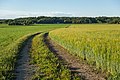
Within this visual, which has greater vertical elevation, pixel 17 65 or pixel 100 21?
pixel 17 65

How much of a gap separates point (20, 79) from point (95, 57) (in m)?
5.08

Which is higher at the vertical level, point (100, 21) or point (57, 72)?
point (57, 72)

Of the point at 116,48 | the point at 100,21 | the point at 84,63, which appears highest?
the point at 116,48

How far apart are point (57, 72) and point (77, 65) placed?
312 cm

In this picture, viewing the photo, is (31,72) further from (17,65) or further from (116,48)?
(116,48)

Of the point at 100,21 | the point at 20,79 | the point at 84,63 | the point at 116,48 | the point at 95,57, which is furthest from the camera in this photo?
the point at 100,21

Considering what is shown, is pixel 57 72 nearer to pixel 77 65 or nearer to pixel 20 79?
pixel 20 79

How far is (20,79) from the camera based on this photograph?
1162cm

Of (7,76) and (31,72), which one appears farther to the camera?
(31,72)

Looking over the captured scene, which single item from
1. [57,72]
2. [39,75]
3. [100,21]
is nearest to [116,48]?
[57,72]

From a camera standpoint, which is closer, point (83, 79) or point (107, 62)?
point (83, 79)

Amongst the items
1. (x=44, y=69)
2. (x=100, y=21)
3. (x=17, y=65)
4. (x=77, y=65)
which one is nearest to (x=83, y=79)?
(x=44, y=69)

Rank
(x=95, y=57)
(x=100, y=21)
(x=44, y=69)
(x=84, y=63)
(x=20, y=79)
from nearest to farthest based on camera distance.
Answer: (x=20, y=79) → (x=44, y=69) → (x=95, y=57) → (x=84, y=63) → (x=100, y=21)

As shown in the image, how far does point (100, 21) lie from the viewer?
534 ft
